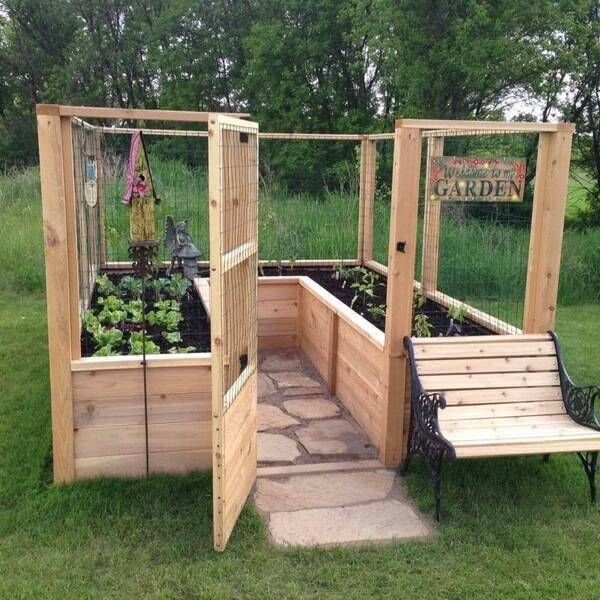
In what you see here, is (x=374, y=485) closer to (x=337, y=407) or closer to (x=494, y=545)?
(x=494, y=545)

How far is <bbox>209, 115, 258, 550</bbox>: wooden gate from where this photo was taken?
9.08 feet

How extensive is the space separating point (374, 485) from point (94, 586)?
1505mm

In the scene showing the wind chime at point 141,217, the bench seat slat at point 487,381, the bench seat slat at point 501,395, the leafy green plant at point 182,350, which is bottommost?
the bench seat slat at point 501,395

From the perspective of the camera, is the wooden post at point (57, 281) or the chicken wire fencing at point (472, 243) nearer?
the wooden post at point (57, 281)

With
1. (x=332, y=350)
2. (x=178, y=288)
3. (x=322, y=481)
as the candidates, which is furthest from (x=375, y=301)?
(x=322, y=481)

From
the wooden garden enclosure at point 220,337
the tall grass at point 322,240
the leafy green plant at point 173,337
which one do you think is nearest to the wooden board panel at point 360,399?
the wooden garden enclosure at point 220,337

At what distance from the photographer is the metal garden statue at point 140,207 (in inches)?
137

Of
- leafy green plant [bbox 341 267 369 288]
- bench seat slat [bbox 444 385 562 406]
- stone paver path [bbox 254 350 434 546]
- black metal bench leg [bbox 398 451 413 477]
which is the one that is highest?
leafy green plant [bbox 341 267 369 288]

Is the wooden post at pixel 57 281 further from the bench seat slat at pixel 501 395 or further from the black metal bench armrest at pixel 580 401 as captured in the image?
the black metal bench armrest at pixel 580 401

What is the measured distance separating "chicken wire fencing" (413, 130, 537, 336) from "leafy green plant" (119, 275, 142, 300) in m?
2.18

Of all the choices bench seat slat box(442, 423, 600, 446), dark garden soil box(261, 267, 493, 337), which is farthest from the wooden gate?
dark garden soil box(261, 267, 493, 337)

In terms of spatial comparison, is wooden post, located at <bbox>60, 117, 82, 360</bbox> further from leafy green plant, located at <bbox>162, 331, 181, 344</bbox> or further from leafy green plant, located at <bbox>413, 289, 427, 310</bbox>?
leafy green plant, located at <bbox>413, 289, 427, 310</bbox>

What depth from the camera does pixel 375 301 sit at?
5676 mm

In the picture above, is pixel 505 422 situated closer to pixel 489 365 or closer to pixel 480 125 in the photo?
pixel 489 365
